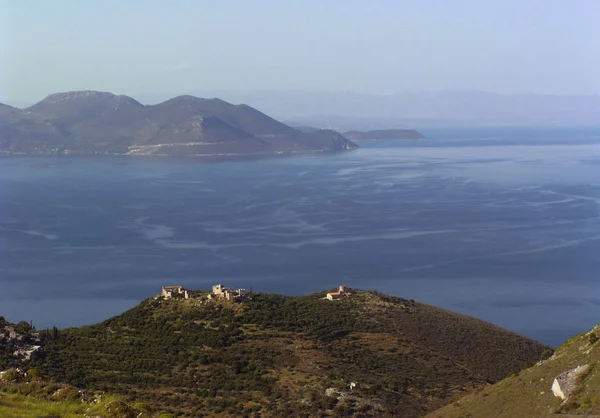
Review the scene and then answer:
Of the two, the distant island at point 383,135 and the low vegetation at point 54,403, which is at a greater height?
the distant island at point 383,135

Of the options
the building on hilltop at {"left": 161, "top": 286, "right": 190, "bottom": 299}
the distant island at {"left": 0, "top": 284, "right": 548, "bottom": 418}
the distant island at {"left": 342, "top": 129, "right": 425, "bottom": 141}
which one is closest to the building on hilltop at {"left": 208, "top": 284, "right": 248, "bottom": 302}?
the distant island at {"left": 0, "top": 284, "right": 548, "bottom": 418}

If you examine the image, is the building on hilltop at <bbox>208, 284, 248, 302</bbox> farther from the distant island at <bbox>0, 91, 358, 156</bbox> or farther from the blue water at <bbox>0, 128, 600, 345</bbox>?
the distant island at <bbox>0, 91, 358, 156</bbox>

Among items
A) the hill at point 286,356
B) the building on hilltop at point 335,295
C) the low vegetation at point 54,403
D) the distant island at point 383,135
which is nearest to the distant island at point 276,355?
the hill at point 286,356

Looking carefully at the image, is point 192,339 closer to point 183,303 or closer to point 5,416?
point 183,303

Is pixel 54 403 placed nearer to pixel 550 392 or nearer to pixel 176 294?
pixel 550 392

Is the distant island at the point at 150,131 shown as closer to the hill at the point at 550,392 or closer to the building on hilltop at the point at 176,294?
the building on hilltop at the point at 176,294

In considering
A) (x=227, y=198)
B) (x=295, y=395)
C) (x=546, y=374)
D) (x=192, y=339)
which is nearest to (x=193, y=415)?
(x=295, y=395)
